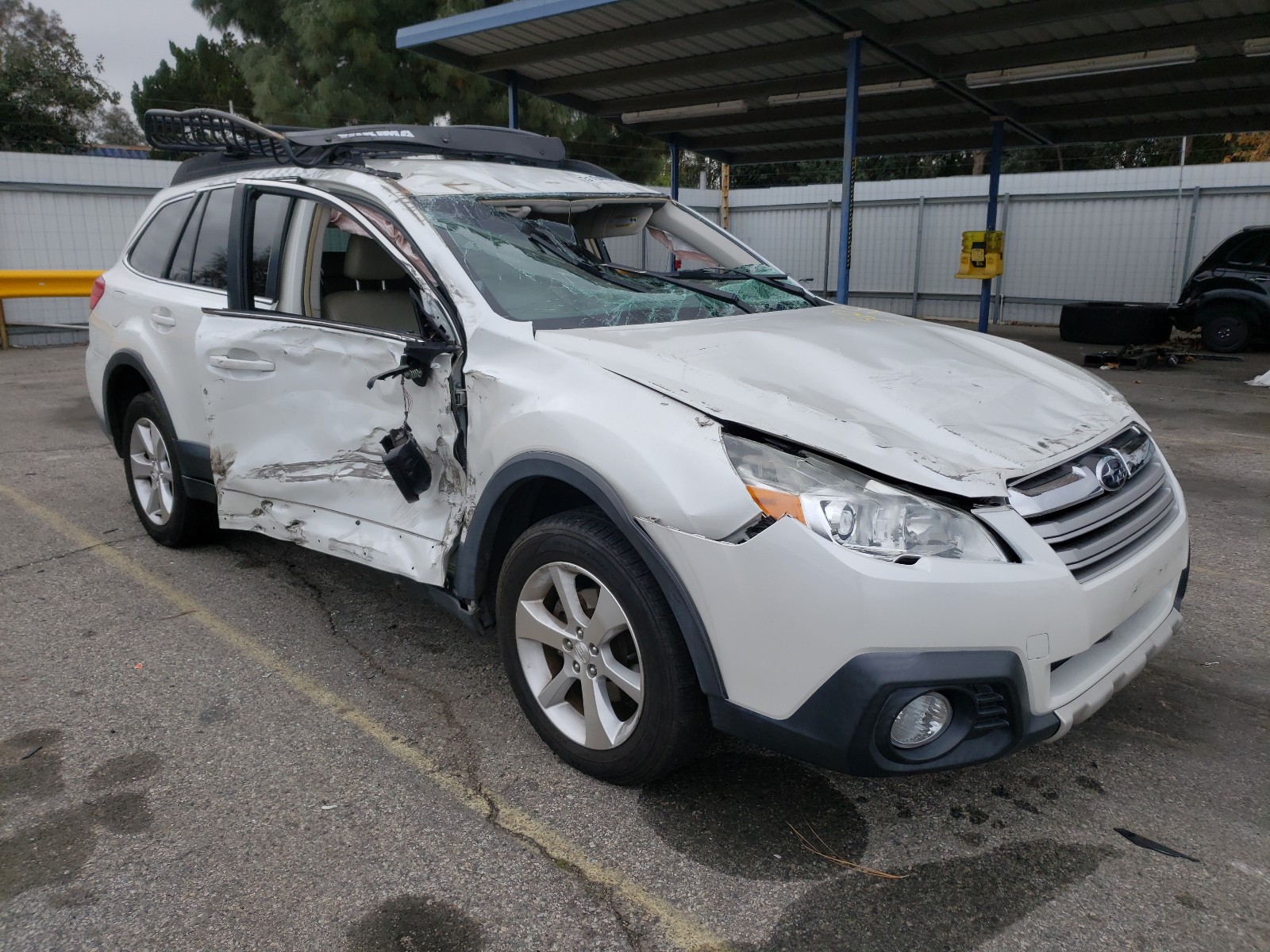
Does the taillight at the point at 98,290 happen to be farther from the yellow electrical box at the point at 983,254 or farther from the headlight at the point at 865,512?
the yellow electrical box at the point at 983,254

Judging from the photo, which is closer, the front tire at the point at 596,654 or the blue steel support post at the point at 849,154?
the front tire at the point at 596,654

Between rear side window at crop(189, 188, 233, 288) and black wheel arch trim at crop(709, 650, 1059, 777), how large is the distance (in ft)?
10.1

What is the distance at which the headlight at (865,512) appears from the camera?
7.06ft

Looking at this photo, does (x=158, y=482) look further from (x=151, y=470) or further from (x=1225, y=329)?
(x=1225, y=329)

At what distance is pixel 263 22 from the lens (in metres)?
21.3

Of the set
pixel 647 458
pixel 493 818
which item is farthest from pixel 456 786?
pixel 647 458

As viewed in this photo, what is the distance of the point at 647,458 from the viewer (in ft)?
7.76

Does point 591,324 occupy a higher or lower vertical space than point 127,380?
higher

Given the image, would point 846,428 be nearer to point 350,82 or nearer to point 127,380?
point 127,380

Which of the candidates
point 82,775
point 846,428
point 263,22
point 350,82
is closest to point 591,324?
point 846,428

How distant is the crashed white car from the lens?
7.14 feet

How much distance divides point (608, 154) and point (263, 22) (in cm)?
830

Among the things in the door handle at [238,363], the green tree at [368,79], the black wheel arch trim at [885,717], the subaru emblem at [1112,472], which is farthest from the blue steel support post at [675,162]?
the black wheel arch trim at [885,717]

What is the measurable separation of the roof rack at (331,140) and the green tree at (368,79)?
14.2m
